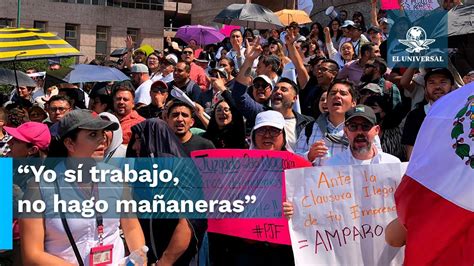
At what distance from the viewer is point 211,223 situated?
526 centimetres

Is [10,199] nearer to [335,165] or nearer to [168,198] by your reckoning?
[168,198]

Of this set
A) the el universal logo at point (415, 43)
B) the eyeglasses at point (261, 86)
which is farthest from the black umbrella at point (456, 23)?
the eyeglasses at point (261, 86)

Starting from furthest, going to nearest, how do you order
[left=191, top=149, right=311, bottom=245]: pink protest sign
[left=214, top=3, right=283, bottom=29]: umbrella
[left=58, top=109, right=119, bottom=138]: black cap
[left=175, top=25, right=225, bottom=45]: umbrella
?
[left=175, top=25, right=225, bottom=45]: umbrella, [left=214, top=3, right=283, bottom=29]: umbrella, [left=191, top=149, right=311, bottom=245]: pink protest sign, [left=58, top=109, right=119, bottom=138]: black cap

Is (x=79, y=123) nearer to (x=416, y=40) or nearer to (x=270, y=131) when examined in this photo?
(x=270, y=131)

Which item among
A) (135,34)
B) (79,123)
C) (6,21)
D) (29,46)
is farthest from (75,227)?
(135,34)

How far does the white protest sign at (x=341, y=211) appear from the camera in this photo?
4.96 m

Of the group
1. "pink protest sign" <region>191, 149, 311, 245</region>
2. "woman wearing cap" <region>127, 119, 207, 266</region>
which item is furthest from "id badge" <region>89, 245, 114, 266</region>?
"pink protest sign" <region>191, 149, 311, 245</region>

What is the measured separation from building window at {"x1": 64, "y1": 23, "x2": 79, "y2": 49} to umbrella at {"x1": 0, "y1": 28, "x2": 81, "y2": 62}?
29.4 meters

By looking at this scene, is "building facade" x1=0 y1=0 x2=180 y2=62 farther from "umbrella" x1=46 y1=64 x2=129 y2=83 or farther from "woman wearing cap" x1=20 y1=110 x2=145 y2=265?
"woman wearing cap" x1=20 y1=110 x2=145 y2=265

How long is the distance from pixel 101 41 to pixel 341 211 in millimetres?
37404

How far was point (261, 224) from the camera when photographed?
17.0 ft

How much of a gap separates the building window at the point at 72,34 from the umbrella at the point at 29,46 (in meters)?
29.4

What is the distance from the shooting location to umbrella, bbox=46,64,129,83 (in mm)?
10930

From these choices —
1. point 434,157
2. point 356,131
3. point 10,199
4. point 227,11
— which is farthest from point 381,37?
point 434,157
